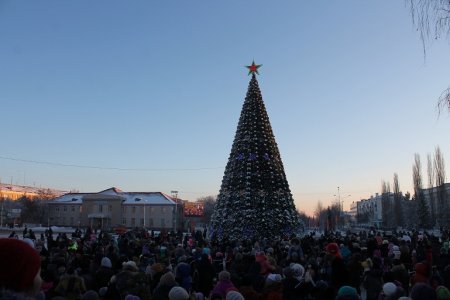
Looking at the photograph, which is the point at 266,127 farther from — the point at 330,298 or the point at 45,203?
the point at 45,203

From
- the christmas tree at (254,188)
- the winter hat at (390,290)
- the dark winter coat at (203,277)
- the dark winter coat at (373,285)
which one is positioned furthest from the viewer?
the christmas tree at (254,188)

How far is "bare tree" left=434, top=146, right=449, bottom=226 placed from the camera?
64.9m

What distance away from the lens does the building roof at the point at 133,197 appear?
88.0m

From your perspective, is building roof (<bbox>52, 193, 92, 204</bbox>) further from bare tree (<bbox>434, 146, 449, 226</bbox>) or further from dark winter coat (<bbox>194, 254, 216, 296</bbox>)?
dark winter coat (<bbox>194, 254, 216, 296</bbox>)

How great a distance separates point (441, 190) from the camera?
65.2 m

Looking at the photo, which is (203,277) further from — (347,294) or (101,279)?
(347,294)

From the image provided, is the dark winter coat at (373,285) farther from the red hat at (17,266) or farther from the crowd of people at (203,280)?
the red hat at (17,266)

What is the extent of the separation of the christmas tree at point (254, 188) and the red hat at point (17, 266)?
80.9 ft

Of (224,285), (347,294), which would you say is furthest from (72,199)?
(347,294)

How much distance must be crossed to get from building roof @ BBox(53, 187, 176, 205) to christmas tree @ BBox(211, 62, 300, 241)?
6014 centimetres

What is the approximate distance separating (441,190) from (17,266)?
2830 inches

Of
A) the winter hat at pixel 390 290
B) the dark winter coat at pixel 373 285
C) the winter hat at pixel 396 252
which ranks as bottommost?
the dark winter coat at pixel 373 285

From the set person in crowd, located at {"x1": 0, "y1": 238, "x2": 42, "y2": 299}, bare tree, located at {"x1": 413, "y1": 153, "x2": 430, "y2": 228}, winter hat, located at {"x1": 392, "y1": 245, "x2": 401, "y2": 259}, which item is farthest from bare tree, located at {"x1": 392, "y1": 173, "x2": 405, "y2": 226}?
person in crowd, located at {"x1": 0, "y1": 238, "x2": 42, "y2": 299}

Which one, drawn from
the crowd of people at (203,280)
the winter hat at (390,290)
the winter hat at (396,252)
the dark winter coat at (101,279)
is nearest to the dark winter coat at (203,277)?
the crowd of people at (203,280)
